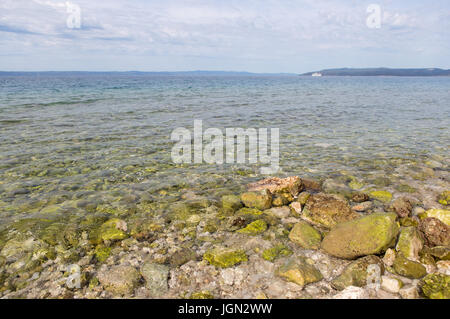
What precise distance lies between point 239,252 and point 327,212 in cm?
248

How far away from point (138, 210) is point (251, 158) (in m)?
5.66

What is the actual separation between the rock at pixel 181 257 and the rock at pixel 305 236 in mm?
2117

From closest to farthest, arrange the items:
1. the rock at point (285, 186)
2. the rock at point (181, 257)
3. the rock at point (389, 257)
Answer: the rock at point (389, 257) → the rock at point (181, 257) → the rock at point (285, 186)

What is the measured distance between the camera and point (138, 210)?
7.38 metres

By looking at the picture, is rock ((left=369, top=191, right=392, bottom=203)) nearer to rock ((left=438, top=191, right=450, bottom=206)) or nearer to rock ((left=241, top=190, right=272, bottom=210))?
rock ((left=438, top=191, right=450, bottom=206))

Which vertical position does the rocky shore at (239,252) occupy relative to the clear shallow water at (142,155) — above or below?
below

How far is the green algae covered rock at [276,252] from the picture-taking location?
548cm

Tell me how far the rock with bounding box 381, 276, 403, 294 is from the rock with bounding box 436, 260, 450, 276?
3.05 feet

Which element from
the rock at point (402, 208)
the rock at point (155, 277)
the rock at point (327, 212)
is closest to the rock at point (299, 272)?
the rock at point (327, 212)

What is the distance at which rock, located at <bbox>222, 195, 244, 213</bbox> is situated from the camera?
7477 millimetres

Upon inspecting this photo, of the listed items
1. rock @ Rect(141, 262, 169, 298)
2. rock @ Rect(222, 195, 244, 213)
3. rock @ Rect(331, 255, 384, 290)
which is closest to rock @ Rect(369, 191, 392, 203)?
rock @ Rect(331, 255, 384, 290)

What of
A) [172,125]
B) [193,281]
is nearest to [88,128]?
[172,125]

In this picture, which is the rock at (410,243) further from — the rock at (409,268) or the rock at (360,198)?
the rock at (360,198)
